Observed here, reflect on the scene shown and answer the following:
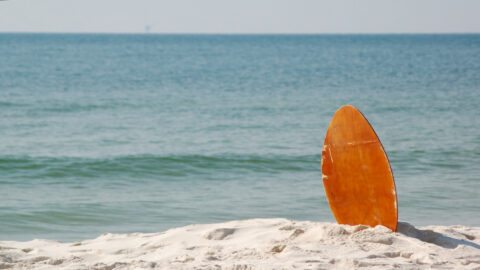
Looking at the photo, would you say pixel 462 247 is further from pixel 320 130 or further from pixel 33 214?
pixel 320 130

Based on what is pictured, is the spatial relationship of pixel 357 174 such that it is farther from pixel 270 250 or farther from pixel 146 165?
pixel 146 165

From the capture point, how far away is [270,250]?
447cm

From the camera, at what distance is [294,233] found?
4.82m

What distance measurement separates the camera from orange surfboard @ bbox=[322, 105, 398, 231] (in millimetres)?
4695

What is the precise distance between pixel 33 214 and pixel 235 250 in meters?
3.74

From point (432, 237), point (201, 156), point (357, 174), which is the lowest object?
point (432, 237)

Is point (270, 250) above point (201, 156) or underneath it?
underneath

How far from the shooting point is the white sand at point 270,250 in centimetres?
415

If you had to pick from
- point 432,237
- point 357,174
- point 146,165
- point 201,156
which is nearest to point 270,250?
point 357,174

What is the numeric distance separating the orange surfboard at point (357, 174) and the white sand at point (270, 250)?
0.21 m

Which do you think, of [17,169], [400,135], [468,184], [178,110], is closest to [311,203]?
[468,184]

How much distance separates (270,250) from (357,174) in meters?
1.03

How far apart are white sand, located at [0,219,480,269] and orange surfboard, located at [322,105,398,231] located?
21 centimetres

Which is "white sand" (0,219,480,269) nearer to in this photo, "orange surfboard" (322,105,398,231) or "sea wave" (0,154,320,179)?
"orange surfboard" (322,105,398,231)
